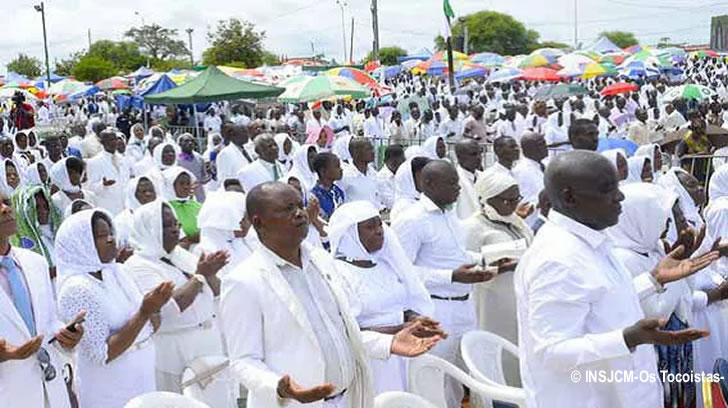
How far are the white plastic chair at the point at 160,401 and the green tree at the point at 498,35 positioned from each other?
86540 mm

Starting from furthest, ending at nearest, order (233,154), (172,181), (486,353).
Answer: (233,154)
(172,181)
(486,353)

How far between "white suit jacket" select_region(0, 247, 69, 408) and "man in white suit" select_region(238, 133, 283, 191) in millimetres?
5022

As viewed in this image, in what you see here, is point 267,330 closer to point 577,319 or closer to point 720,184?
→ point 577,319

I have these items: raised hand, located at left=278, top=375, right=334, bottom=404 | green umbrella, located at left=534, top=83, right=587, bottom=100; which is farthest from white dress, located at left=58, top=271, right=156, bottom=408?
green umbrella, located at left=534, top=83, right=587, bottom=100

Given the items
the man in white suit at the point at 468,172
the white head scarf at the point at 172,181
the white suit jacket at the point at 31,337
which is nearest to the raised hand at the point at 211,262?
the white suit jacket at the point at 31,337

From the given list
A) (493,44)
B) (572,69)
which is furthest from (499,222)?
(493,44)

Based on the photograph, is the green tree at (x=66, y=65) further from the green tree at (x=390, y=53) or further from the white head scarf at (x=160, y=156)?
the white head scarf at (x=160, y=156)

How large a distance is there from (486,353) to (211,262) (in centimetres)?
152

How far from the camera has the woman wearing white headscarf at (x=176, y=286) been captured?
14.7ft

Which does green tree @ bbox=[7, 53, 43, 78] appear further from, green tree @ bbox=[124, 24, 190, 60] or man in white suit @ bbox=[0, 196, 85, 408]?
man in white suit @ bbox=[0, 196, 85, 408]

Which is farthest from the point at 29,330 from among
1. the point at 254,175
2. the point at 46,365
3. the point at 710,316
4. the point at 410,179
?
the point at 254,175

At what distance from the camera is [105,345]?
383 centimetres

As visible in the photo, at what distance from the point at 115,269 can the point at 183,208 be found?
2.64 meters

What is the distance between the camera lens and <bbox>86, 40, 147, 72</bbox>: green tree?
226 feet
